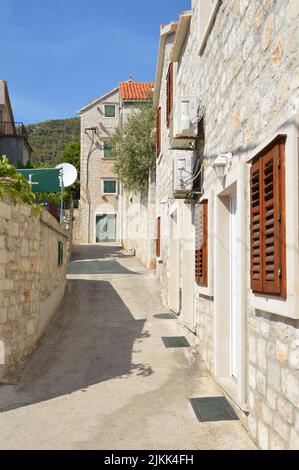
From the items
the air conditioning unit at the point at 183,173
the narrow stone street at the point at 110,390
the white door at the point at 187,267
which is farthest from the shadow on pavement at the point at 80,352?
the air conditioning unit at the point at 183,173

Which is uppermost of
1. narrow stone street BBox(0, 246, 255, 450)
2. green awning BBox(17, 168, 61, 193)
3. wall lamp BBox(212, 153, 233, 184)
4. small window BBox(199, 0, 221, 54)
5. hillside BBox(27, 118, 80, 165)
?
hillside BBox(27, 118, 80, 165)

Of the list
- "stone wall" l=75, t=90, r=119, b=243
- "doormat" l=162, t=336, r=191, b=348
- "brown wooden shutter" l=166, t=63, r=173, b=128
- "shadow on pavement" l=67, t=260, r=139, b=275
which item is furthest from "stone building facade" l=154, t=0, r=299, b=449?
"stone wall" l=75, t=90, r=119, b=243

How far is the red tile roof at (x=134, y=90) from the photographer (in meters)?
26.0

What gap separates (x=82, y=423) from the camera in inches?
171

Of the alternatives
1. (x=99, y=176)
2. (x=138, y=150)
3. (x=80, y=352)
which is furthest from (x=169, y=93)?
(x=99, y=176)

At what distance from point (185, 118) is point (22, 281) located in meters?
3.43

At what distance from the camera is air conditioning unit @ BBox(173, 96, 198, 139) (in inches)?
259

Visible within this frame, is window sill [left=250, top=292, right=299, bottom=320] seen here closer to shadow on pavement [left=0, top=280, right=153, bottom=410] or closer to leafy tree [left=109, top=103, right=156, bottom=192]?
shadow on pavement [left=0, top=280, right=153, bottom=410]

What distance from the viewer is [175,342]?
7387mm

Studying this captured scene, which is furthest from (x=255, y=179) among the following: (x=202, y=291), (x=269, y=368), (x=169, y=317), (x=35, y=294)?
(x=169, y=317)

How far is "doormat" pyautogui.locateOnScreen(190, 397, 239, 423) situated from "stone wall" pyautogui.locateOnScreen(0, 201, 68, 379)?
2.61 m

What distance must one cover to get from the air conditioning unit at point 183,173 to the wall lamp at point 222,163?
7.00 ft

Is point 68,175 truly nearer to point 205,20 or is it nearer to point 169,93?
point 169,93

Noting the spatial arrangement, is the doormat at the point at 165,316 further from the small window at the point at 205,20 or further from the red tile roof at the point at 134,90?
the red tile roof at the point at 134,90
